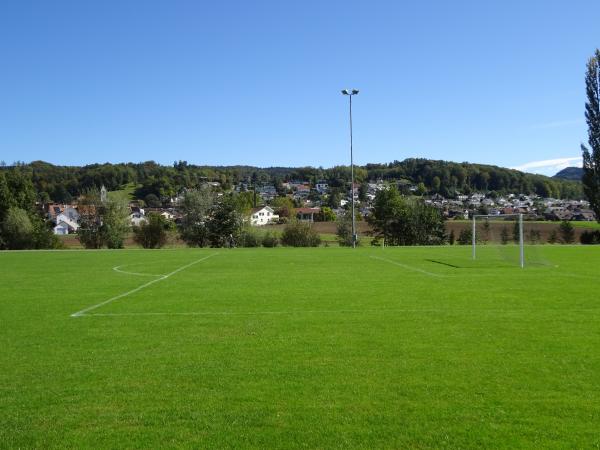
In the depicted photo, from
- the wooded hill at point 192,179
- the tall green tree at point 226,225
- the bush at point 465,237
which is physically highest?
the wooded hill at point 192,179

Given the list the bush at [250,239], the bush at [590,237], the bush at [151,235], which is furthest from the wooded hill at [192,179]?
the bush at [590,237]

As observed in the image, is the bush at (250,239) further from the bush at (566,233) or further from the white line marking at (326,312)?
the white line marking at (326,312)

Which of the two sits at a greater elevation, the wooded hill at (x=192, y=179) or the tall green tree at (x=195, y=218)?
the wooded hill at (x=192, y=179)

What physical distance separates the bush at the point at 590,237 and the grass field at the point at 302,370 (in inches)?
1598

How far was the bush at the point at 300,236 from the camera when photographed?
53.4 m

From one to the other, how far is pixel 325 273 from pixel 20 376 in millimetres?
14658

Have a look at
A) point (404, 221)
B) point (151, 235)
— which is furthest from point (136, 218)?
point (404, 221)

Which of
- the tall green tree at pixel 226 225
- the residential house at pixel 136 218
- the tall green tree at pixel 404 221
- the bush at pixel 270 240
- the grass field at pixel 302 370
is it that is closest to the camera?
the grass field at pixel 302 370

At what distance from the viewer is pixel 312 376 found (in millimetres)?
6605

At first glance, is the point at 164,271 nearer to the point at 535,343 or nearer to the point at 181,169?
the point at 535,343

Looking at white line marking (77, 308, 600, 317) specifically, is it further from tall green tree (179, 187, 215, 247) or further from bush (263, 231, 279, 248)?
tall green tree (179, 187, 215, 247)

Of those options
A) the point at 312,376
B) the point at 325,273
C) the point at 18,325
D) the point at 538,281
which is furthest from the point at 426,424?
the point at 325,273

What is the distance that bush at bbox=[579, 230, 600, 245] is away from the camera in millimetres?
49828

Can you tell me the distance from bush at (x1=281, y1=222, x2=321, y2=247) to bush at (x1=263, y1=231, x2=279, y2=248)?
82cm
